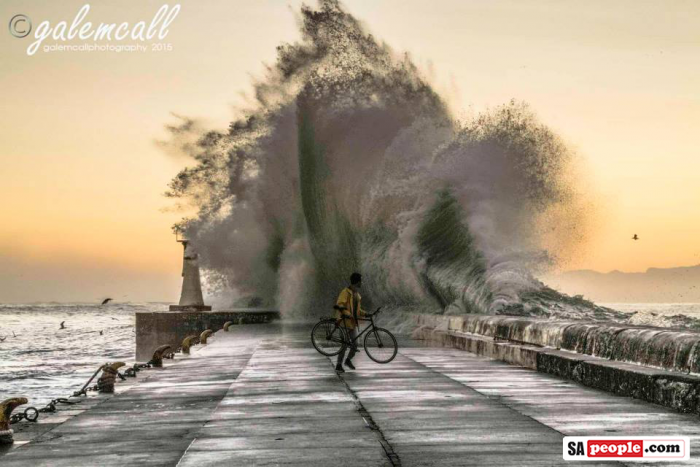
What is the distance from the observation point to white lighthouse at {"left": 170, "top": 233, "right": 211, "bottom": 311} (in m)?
47.3

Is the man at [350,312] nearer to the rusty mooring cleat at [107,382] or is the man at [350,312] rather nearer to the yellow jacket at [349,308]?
the yellow jacket at [349,308]

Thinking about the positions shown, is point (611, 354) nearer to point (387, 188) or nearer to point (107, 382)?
point (107, 382)

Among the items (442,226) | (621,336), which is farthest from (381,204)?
(621,336)

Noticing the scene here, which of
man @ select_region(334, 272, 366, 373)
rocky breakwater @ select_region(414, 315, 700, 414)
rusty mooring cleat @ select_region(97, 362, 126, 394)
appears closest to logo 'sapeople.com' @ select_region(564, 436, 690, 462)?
rocky breakwater @ select_region(414, 315, 700, 414)

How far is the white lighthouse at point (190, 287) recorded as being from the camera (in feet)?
155

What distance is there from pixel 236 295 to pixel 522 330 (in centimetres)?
5226

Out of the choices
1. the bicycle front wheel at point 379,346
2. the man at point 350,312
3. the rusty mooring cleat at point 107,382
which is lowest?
the rusty mooring cleat at point 107,382

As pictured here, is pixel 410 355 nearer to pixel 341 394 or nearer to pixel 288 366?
pixel 288 366

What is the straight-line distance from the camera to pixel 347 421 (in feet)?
28.2

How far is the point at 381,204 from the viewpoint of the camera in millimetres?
40250

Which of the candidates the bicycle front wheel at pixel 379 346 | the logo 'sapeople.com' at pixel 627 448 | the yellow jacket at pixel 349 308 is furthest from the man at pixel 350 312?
the logo 'sapeople.com' at pixel 627 448

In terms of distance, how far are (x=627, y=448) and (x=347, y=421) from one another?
2.65 m

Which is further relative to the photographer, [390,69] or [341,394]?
[390,69]

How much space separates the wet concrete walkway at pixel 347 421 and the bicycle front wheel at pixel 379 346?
73.5 inches
